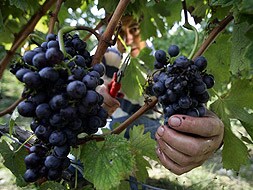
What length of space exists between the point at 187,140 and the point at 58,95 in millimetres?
250

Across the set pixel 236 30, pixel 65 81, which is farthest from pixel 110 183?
pixel 236 30

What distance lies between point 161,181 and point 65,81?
6.72 feet

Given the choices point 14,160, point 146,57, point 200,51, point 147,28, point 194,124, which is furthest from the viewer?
point 147,28

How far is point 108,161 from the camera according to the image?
734 mm

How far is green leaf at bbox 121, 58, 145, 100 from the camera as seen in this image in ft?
4.48

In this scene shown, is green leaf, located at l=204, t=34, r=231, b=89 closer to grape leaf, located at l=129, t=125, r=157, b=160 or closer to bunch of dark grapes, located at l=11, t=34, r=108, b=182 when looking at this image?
grape leaf, located at l=129, t=125, r=157, b=160

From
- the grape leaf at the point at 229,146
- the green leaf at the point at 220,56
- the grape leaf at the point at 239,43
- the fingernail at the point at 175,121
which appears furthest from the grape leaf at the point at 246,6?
the green leaf at the point at 220,56

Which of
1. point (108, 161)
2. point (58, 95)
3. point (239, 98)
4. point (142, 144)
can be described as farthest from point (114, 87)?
point (58, 95)

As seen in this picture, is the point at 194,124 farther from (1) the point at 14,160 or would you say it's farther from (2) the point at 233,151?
(1) the point at 14,160

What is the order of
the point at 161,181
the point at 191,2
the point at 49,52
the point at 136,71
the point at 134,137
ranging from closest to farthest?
the point at 49,52, the point at 134,137, the point at 191,2, the point at 136,71, the point at 161,181

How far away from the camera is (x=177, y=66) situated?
0.70m

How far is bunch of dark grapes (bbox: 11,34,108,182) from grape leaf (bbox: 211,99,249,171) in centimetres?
38

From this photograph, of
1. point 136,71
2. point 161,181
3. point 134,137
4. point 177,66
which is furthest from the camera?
point 161,181

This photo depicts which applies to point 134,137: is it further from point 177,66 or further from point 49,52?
point 49,52
